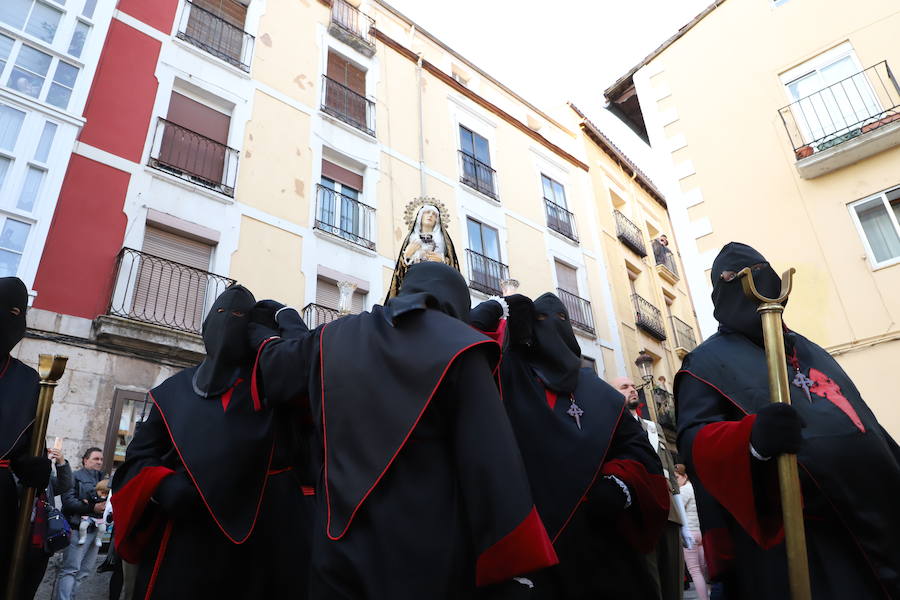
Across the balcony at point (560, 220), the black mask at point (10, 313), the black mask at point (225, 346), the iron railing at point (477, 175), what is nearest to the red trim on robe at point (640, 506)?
the black mask at point (225, 346)

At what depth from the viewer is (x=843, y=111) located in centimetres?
1030

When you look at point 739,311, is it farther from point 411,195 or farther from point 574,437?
point 411,195

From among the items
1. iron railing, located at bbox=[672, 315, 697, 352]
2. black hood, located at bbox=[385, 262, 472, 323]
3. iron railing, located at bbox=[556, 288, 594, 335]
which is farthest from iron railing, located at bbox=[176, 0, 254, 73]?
iron railing, located at bbox=[672, 315, 697, 352]

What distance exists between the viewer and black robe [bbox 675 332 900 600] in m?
2.13

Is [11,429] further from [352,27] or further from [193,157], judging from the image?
[352,27]

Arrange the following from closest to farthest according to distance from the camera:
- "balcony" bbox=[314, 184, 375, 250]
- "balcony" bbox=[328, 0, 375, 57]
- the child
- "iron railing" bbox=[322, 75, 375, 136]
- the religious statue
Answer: the religious statue < the child < "balcony" bbox=[314, 184, 375, 250] < "iron railing" bbox=[322, 75, 375, 136] < "balcony" bbox=[328, 0, 375, 57]

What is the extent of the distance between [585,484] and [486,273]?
546 inches

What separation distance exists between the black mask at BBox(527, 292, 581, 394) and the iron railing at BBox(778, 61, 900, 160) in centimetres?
938

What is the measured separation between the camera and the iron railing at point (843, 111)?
387 inches

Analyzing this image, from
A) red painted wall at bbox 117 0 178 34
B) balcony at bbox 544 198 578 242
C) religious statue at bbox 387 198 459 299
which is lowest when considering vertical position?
religious statue at bbox 387 198 459 299

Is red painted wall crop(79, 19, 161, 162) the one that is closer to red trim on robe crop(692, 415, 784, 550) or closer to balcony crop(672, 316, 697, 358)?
red trim on robe crop(692, 415, 784, 550)

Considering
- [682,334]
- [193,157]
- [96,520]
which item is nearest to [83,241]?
[193,157]

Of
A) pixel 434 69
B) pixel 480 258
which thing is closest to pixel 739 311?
pixel 480 258

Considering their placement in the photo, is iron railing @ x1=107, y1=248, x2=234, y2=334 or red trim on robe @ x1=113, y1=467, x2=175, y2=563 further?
iron railing @ x1=107, y1=248, x2=234, y2=334
